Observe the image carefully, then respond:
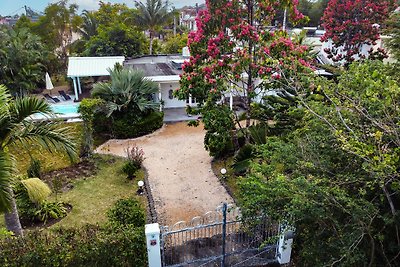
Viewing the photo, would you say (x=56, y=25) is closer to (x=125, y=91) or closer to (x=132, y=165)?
(x=125, y=91)

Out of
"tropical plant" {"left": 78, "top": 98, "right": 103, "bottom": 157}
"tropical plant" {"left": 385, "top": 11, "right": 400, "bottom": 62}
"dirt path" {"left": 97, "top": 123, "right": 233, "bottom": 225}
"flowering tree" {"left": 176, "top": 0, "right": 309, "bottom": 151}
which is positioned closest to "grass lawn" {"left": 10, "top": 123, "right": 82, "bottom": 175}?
"tropical plant" {"left": 78, "top": 98, "right": 103, "bottom": 157}

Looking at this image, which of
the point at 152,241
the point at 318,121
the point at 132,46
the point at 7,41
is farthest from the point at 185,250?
the point at 132,46

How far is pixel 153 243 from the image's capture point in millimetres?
7301

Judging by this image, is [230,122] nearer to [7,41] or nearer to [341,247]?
[341,247]

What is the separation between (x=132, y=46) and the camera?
31016 mm

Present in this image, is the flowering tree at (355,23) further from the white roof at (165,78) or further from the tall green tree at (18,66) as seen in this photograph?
the tall green tree at (18,66)

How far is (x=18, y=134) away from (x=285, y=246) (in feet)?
22.4

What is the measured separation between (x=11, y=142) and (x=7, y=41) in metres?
20.9

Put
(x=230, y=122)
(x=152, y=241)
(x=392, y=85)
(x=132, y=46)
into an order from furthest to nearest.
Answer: (x=132, y=46) → (x=230, y=122) → (x=152, y=241) → (x=392, y=85)

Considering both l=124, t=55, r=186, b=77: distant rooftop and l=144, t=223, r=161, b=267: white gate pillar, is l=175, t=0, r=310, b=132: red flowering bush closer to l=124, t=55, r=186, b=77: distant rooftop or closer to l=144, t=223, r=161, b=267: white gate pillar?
l=144, t=223, r=161, b=267: white gate pillar

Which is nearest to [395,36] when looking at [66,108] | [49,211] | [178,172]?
[178,172]

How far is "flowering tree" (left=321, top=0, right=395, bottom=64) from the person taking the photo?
799 inches

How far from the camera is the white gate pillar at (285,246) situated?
7844mm

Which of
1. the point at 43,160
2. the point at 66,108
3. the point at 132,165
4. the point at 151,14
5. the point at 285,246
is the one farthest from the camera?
the point at 151,14
